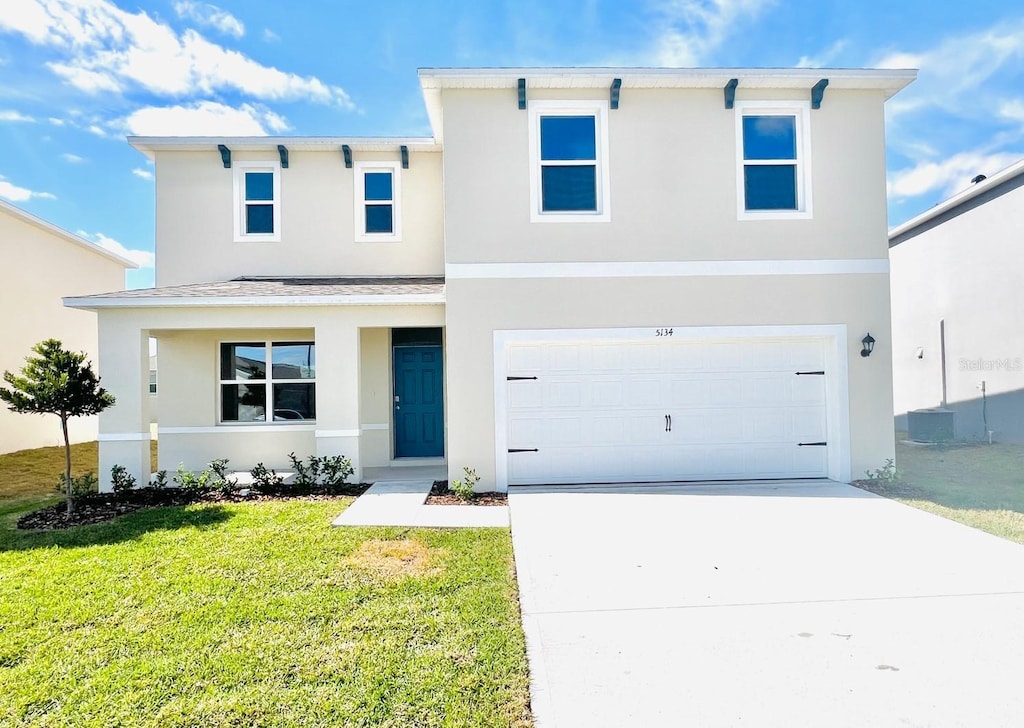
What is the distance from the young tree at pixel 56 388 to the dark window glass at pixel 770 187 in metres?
9.69

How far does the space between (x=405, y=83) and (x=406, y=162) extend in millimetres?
1793

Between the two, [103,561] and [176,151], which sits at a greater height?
[176,151]

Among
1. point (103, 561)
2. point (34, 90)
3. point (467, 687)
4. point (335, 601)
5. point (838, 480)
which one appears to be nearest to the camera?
point (467, 687)

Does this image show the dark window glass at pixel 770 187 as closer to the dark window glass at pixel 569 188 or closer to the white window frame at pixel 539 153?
the white window frame at pixel 539 153

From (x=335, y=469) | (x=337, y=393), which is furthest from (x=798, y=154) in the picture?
(x=335, y=469)

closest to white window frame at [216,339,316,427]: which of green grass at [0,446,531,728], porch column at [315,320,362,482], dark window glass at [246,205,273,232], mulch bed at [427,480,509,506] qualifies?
porch column at [315,320,362,482]

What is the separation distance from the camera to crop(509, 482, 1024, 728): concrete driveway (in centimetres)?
282

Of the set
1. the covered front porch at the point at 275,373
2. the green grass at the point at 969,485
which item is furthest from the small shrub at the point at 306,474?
the green grass at the point at 969,485

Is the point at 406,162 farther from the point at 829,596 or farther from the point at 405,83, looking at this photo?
the point at 829,596

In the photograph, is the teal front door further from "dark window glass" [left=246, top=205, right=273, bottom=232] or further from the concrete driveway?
the concrete driveway

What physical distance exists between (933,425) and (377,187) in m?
12.6

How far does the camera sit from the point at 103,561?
5.07 metres

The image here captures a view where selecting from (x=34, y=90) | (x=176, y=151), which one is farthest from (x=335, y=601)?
(x=34, y=90)

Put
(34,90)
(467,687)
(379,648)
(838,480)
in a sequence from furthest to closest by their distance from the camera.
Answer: (34,90) < (838,480) < (379,648) < (467,687)
